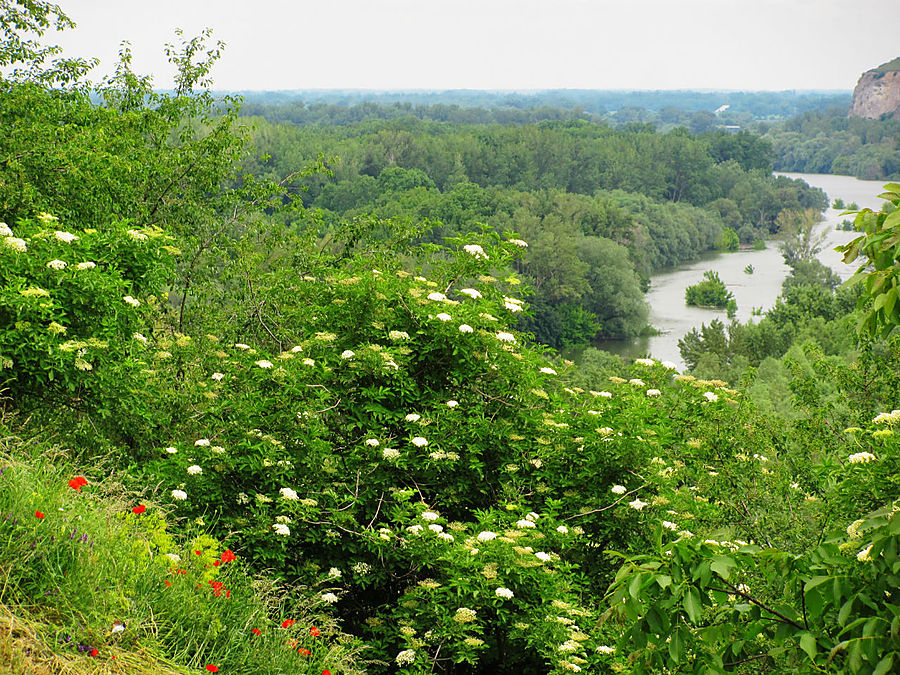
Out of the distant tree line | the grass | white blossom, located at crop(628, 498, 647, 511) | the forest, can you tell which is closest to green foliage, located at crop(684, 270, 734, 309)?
the distant tree line

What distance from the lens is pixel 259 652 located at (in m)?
4.02

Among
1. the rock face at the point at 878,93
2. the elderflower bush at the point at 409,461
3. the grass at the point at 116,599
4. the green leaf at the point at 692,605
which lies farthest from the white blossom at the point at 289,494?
the rock face at the point at 878,93

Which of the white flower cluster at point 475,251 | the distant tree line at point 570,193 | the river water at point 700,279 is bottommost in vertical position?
the river water at point 700,279

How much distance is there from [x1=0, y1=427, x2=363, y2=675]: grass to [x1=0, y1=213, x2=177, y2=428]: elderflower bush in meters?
1.24

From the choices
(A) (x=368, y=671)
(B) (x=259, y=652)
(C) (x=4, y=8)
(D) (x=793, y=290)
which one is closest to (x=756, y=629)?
(B) (x=259, y=652)

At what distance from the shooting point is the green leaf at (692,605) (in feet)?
8.12

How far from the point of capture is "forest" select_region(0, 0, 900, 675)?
122 inches

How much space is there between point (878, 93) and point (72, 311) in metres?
195

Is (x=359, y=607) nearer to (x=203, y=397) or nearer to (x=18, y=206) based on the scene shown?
(x=203, y=397)

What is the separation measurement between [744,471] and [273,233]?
374 inches

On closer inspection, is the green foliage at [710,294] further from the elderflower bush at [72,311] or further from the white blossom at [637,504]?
the elderflower bush at [72,311]

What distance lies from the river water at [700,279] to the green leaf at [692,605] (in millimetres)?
50635

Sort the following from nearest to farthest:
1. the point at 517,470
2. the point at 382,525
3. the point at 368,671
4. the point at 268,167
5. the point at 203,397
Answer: the point at 368,671 < the point at 382,525 < the point at 517,470 < the point at 203,397 < the point at 268,167

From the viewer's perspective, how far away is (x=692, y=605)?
2.50m
